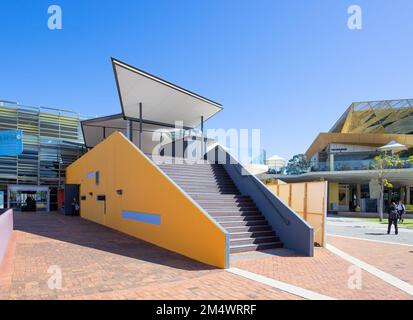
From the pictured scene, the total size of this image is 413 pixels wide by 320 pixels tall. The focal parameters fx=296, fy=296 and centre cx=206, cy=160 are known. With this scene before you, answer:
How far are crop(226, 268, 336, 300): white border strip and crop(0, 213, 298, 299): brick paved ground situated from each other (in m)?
0.19

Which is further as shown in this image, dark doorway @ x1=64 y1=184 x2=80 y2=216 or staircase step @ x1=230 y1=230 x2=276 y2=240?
dark doorway @ x1=64 y1=184 x2=80 y2=216

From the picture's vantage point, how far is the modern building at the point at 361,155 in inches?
1065

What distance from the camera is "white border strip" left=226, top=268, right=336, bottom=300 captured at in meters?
5.00

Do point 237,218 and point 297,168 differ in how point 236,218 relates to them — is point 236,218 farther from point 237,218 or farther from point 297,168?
point 297,168

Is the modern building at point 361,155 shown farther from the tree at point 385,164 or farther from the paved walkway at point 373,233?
the paved walkway at point 373,233

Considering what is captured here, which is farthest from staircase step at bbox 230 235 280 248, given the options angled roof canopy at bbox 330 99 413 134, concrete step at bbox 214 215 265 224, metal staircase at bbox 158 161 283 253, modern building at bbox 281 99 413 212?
angled roof canopy at bbox 330 99 413 134

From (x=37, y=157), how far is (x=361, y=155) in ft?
105

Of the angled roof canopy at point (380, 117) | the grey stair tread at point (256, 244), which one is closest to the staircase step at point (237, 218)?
the grey stair tread at point (256, 244)

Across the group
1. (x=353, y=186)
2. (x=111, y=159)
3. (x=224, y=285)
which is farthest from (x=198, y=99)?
(x=353, y=186)

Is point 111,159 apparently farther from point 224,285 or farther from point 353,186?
point 353,186

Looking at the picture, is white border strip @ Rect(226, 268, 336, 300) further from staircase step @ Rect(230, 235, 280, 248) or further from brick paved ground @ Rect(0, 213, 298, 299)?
staircase step @ Rect(230, 235, 280, 248)

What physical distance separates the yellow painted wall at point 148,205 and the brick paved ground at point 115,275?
1.26 feet

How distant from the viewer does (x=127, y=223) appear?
452 inches
